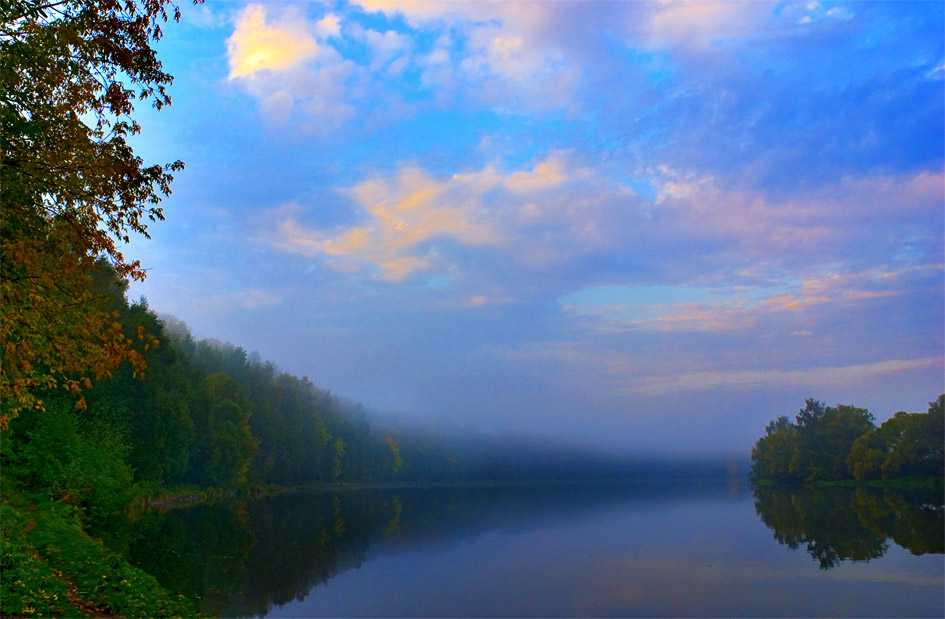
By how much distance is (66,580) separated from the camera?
19.3 m

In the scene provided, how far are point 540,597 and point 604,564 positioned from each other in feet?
33.7

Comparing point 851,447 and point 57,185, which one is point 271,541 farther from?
point 851,447

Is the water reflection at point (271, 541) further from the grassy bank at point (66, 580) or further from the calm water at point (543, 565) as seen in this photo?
the grassy bank at point (66, 580)

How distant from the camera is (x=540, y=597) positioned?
28.8 meters

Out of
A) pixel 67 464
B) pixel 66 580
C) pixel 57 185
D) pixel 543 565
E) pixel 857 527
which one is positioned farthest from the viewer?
pixel 857 527

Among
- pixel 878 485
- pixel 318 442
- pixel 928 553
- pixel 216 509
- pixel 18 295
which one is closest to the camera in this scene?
pixel 18 295

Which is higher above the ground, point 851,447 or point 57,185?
point 57,185

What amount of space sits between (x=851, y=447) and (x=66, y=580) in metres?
157

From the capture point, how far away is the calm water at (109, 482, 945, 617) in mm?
26734

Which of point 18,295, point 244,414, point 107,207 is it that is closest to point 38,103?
point 107,207

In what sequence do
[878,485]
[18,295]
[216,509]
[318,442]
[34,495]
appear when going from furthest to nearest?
[318,442]
[878,485]
[216,509]
[34,495]
[18,295]

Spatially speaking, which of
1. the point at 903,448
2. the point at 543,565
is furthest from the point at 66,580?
the point at 903,448

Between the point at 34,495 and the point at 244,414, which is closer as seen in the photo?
the point at 34,495

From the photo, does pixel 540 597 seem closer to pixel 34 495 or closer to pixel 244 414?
pixel 34 495
